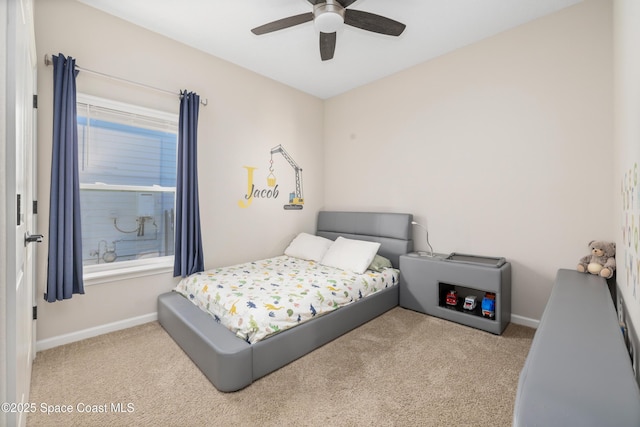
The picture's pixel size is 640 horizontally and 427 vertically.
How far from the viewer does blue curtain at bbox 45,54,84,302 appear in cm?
214

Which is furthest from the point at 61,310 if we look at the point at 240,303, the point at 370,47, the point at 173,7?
the point at 370,47

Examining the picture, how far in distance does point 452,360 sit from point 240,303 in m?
1.63

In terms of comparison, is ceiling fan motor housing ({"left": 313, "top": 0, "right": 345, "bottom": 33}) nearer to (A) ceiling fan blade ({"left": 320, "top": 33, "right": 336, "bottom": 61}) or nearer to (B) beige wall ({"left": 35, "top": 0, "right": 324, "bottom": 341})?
(A) ceiling fan blade ({"left": 320, "top": 33, "right": 336, "bottom": 61})

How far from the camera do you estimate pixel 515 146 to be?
8.75 feet

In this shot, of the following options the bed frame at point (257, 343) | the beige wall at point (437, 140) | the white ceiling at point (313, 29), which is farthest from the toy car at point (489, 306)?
the white ceiling at point (313, 29)

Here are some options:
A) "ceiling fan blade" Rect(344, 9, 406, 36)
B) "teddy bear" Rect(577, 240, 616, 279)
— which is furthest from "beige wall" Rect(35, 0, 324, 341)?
"teddy bear" Rect(577, 240, 616, 279)

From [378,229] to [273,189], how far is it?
1475mm

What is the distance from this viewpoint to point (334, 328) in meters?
2.37

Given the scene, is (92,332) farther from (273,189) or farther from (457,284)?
(457,284)

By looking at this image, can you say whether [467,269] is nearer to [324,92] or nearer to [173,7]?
[324,92]

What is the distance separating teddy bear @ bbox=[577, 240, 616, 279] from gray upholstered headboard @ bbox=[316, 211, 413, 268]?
4.95 feet

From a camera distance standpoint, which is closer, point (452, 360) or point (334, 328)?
point (452, 360)

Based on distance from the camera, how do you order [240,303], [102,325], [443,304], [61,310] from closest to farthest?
[240,303], [61,310], [102,325], [443,304]

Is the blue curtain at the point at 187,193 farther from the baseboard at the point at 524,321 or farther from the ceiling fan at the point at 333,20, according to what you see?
the baseboard at the point at 524,321
